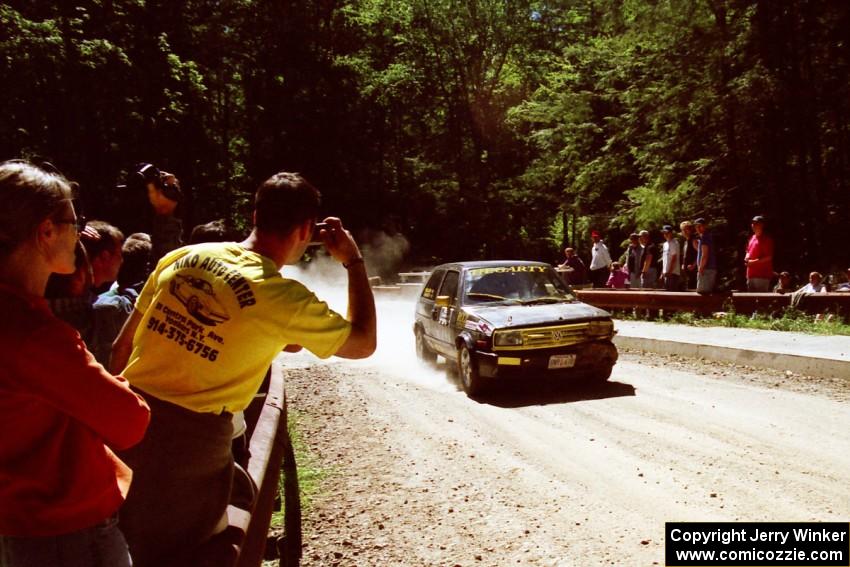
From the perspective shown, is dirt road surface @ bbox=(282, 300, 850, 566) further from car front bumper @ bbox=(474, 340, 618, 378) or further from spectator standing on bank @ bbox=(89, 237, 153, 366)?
spectator standing on bank @ bbox=(89, 237, 153, 366)

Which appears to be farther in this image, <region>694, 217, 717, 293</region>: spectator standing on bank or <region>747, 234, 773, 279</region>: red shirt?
<region>747, 234, 773, 279</region>: red shirt

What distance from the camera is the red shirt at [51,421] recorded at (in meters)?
1.97

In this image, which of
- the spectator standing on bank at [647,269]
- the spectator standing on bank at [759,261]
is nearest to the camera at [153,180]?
the spectator standing on bank at [759,261]

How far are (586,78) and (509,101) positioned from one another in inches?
551

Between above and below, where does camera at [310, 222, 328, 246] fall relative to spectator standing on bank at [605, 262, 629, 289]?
above

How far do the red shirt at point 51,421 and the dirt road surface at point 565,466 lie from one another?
305 cm

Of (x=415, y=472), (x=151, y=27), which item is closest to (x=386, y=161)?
(x=151, y=27)

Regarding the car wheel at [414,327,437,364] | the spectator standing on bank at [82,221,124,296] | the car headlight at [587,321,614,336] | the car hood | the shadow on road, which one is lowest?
the shadow on road

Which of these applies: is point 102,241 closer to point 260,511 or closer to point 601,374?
point 260,511

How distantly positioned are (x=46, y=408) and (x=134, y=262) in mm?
3428

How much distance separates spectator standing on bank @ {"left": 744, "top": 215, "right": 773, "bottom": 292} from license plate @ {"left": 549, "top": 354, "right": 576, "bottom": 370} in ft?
24.3

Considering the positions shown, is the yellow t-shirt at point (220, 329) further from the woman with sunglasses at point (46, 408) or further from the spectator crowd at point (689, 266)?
the spectator crowd at point (689, 266)

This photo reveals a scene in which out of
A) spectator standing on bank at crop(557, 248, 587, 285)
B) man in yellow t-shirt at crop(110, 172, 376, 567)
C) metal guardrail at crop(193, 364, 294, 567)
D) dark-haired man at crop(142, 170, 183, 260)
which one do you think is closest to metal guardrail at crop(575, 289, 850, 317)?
spectator standing on bank at crop(557, 248, 587, 285)

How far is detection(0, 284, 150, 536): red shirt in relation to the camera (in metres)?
1.97
